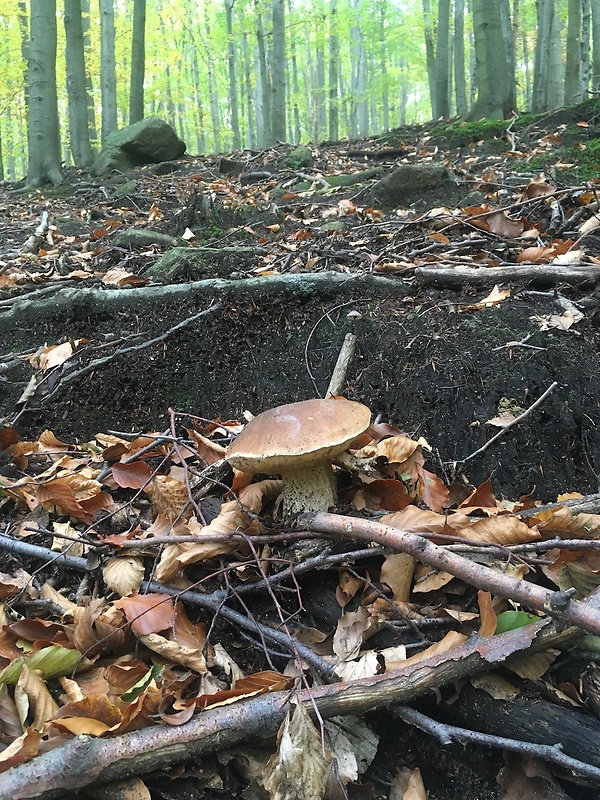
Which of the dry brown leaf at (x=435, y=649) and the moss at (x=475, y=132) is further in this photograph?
the moss at (x=475, y=132)

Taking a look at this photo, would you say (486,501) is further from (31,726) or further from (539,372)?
(31,726)

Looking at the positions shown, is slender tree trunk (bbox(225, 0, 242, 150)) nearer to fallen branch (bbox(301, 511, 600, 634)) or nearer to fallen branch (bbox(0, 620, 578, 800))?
fallen branch (bbox(301, 511, 600, 634))

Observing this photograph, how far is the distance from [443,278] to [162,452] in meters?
2.00

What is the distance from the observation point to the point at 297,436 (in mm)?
1819

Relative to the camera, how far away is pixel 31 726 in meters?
1.43

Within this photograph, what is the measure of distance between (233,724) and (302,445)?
82 centimetres

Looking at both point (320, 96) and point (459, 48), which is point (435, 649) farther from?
point (320, 96)

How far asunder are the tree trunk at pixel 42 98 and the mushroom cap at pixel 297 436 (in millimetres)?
10974

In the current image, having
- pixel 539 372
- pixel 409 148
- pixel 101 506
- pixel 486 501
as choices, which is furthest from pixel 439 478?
pixel 409 148

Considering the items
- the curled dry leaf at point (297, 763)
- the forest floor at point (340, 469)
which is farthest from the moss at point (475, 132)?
the curled dry leaf at point (297, 763)

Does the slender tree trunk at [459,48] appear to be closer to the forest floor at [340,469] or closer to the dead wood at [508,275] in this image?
the forest floor at [340,469]

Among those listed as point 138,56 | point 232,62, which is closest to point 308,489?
point 138,56

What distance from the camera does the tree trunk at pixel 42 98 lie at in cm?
1007

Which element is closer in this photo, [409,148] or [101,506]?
[101,506]
